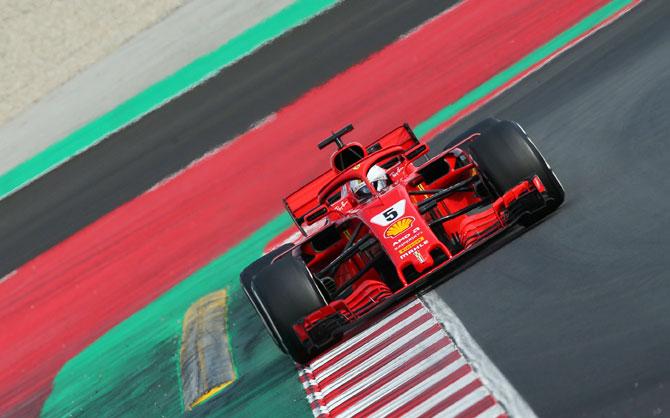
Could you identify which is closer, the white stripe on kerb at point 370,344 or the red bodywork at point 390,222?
the red bodywork at point 390,222

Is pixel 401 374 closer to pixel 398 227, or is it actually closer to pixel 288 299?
pixel 288 299

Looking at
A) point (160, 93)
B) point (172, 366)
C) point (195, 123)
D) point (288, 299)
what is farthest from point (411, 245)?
point (160, 93)

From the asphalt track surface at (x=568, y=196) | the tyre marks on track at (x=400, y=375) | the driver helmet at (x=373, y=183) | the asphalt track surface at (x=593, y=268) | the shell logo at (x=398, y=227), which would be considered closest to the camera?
the asphalt track surface at (x=593, y=268)

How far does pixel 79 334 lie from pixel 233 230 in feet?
8.39

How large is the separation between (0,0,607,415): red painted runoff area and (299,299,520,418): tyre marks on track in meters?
4.39

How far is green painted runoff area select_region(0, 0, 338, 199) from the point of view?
16.2m

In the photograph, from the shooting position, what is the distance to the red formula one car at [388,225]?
7.37m

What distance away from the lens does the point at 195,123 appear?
15.1 m

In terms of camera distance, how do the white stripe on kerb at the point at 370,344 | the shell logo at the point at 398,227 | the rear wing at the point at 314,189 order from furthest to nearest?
the rear wing at the point at 314,189 → the white stripe on kerb at the point at 370,344 → the shell logo at the point at 398,227

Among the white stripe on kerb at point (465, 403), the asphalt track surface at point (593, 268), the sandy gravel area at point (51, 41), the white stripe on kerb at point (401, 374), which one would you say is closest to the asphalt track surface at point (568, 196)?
the asphalt track surface at point (593, 268)

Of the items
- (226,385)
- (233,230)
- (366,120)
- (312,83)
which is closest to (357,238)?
(226,385)

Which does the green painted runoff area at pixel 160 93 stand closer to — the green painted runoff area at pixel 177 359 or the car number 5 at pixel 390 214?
the green painted runoff area at pixel 177 359

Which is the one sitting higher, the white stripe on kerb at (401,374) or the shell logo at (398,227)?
the shell logo at (398,227)

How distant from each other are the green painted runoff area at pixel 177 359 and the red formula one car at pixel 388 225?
0.75 metres
